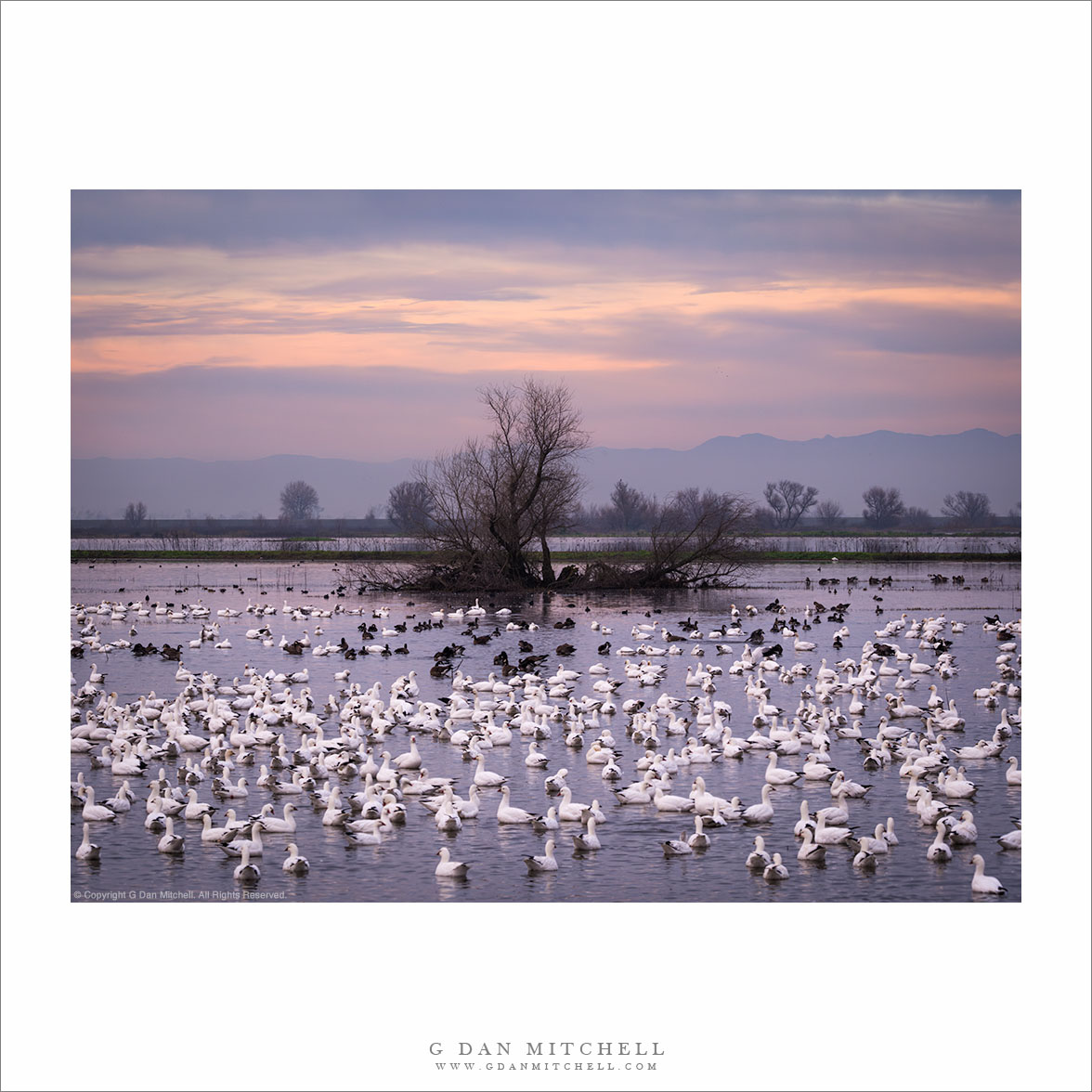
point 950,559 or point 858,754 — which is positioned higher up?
point 950,559

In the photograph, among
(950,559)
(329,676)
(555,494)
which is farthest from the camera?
(950,559)

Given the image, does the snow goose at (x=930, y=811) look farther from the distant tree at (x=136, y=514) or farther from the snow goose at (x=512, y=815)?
the distant tree at (x=136, y=514)

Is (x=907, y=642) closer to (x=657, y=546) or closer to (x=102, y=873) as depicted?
(x=657, y=546)

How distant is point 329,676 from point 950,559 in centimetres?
2954

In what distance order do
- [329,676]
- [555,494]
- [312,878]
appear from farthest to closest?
1. [555,494]
2. [329,676]
3. [312,878]

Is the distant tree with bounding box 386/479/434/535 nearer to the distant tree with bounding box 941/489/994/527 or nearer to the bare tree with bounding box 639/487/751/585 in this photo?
the bare tree with bounding box 639/487/751/585

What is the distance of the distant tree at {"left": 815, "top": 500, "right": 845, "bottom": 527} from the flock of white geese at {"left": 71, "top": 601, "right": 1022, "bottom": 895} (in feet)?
7.02

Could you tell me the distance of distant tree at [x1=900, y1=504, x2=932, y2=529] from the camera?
1570 cm

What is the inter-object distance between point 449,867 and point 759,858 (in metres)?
2.36

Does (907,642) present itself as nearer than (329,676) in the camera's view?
No

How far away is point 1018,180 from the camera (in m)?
9.31

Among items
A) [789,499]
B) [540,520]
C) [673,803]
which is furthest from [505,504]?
[673,803]

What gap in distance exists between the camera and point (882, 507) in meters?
16.6

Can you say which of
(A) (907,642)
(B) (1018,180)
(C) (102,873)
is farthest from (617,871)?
(A) (907,642)
